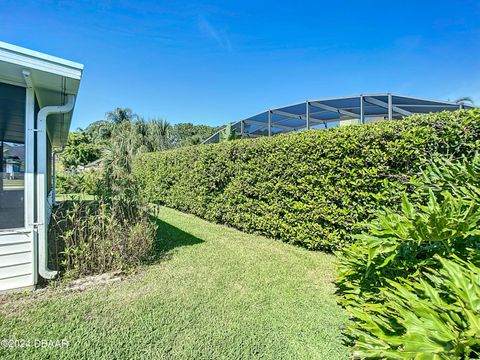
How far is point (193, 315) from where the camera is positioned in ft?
9.81

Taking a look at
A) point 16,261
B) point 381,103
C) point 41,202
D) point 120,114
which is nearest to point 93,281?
point 16,261

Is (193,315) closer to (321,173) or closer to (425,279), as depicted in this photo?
(425,279)

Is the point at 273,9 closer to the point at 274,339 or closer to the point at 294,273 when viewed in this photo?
the point at 294,273

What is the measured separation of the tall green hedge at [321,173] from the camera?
3914mm

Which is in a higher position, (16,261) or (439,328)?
(439,328)

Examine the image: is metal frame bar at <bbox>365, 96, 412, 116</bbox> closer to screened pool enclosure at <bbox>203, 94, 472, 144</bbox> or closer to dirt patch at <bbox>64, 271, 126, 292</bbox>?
screened pool enclosure at <bbox>203, 94, 472, 144</bbox>

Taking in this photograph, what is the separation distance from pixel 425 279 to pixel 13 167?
18.0ft

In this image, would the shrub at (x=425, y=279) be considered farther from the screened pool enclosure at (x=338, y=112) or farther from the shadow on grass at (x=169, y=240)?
the screened pool enclosure at (x=338, y=112)

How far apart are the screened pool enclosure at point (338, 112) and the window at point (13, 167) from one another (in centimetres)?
650

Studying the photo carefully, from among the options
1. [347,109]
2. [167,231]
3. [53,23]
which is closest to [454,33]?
[347,109]

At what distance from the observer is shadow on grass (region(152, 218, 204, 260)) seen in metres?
5.23

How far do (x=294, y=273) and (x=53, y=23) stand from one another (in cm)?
770

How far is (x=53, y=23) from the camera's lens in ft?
19.0

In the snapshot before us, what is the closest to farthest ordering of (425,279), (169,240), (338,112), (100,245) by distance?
(425,279) → (100,245) → (169,240) → (338,112)
